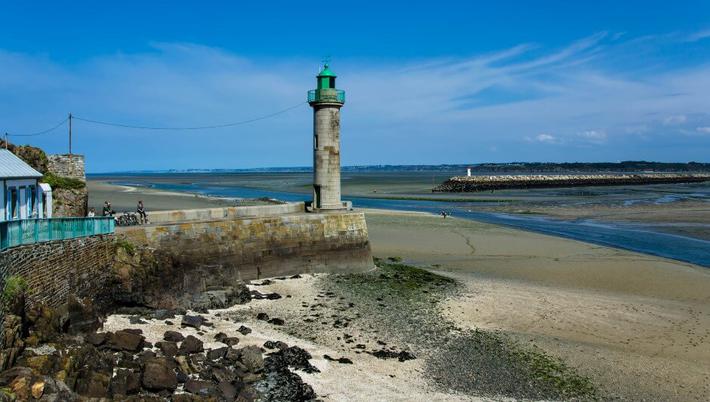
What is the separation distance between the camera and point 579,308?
56.2 ft

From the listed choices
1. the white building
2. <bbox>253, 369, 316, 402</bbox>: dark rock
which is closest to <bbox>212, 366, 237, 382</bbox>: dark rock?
<bbox>253, 369, 316, 402</bbox>: dark rock

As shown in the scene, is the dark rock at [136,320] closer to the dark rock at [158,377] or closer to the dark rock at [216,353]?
the dark rock at [216,353]

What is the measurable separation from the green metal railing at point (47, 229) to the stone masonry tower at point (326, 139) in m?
9.57

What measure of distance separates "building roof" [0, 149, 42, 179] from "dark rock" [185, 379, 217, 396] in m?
9.99

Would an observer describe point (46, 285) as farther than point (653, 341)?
No

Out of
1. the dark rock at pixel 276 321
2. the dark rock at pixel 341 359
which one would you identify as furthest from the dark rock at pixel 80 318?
the dark rock at pixel 341 359

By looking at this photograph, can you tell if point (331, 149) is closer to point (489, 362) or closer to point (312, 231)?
point (312, 231)

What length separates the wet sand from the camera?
40.5ft

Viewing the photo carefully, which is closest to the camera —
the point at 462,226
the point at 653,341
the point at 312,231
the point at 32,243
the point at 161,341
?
the point at 32,243

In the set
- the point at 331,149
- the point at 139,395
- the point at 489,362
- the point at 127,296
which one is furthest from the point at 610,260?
the point at 139,395

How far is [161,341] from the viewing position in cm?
1206

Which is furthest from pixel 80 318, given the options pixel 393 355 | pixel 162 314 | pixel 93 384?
pixel 393 355

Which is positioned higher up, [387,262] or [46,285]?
[46,285]

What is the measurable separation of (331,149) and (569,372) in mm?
14064
